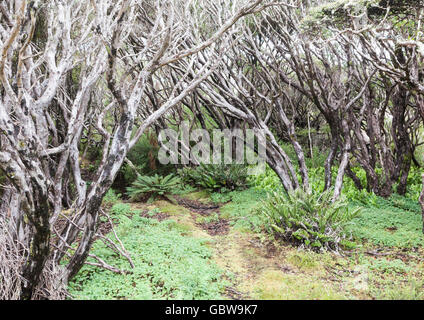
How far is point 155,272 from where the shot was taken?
3350 millimetres

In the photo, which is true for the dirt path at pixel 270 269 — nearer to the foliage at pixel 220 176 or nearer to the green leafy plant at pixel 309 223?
the green leafy plant at pixel 309 223

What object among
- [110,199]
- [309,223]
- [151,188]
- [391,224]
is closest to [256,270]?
[309,223]

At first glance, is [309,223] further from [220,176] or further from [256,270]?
[220,176]

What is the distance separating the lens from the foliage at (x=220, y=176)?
291 inches

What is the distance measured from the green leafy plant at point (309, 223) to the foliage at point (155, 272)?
3.93 ft

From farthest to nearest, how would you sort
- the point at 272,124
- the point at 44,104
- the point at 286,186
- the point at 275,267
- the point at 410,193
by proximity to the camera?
the point at 272,124 → the point at 410,193 → the point at 286,186 → the point at 275,267 → the point at 44,104

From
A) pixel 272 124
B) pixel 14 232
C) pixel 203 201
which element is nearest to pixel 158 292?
pixel 14 232

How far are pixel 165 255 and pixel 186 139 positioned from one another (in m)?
5.35

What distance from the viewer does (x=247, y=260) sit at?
12.8ft

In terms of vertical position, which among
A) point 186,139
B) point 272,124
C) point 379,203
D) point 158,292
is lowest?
point 158,292

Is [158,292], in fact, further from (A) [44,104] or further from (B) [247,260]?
(A) [44,104]

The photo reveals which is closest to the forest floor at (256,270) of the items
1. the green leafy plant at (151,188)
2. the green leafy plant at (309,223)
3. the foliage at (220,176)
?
the green leafy plant at (309,223)

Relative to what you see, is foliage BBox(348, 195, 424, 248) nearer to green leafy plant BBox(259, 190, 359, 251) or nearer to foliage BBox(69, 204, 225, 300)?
green leafy plant BBox(259, 190, 359, 251)

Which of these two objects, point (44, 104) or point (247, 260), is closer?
point (44, 104)
